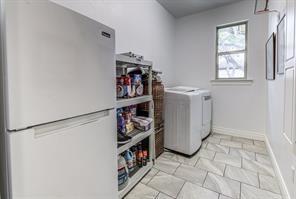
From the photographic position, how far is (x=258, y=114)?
305cm

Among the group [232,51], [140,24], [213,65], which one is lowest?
[213,65]

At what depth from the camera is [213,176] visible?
1915mm

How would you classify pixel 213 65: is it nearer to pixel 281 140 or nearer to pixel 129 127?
pixel 281 140

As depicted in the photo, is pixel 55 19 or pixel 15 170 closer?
pixel 15 170

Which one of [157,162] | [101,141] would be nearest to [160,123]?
[157,162]

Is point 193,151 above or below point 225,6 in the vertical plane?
below

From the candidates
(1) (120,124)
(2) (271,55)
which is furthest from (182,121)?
(2) (271,55)

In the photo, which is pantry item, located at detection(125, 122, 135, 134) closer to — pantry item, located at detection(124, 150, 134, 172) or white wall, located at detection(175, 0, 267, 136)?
pantry item, located at detection(124, 150, 134, 172)

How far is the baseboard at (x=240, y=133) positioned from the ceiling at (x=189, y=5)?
2.40 meters

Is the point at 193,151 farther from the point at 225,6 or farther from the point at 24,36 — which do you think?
the point at 225,6

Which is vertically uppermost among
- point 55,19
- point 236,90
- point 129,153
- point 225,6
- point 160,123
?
point 225,6

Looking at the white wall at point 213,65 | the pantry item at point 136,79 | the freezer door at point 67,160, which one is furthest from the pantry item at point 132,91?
the white wall at point 213,65

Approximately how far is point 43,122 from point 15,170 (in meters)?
0.20

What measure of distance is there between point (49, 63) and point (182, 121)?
77.4 inches
